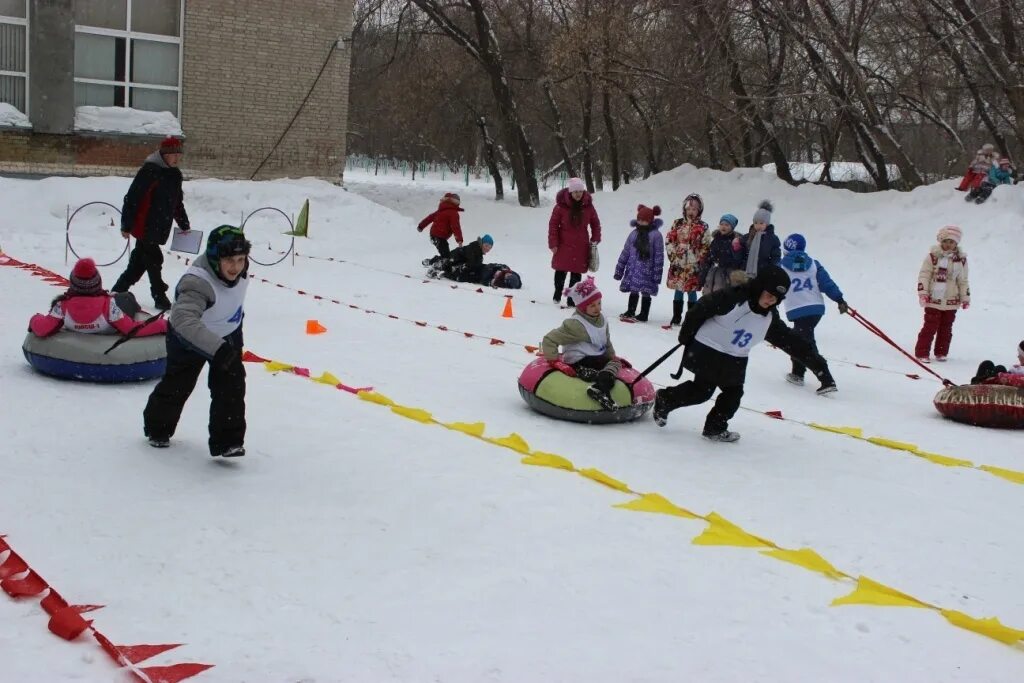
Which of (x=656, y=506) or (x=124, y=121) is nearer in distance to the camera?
(x=656, y=506)

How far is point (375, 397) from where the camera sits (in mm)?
7676

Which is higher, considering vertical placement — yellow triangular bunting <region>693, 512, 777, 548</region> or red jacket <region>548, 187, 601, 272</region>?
red jacket <region>548, 187, 601, 272</region>

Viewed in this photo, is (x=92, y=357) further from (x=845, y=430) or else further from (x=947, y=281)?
(x=947, y=281)

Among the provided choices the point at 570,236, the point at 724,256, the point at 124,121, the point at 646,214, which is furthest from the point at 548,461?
the point at 124,121

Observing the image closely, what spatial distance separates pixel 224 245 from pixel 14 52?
1789cm

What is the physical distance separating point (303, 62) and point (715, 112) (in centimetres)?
929

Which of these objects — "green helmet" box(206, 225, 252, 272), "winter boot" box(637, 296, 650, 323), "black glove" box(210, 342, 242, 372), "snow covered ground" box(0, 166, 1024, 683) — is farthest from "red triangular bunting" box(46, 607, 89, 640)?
"winter boot" box(637, 296, 650, 323)

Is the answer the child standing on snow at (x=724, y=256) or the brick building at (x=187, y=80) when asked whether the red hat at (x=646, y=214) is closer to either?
the child standing on snow at (x=724, y=256)

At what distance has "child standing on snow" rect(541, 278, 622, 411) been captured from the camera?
764 centimetres

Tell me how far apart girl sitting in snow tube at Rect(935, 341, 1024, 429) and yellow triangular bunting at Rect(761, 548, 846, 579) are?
4.16 metres

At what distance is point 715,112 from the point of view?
23.5 m

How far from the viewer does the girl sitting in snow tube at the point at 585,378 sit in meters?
7.43

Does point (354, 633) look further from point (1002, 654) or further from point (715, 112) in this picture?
point (715, 112)

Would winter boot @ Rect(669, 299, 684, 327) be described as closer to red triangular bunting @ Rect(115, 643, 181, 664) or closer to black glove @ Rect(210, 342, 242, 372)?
black glove @ Rect(210, 342, 242, 372)
